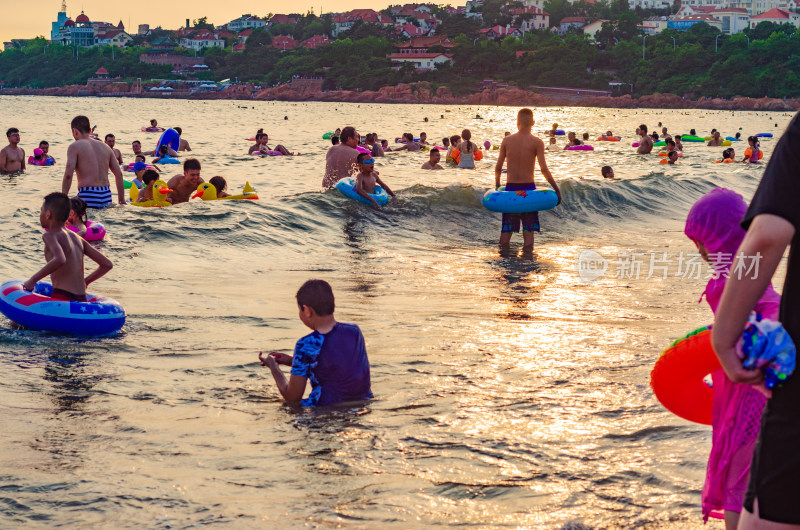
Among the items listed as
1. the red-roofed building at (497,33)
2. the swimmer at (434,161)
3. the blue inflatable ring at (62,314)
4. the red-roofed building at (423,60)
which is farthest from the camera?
the red-roofed building at (497,33)

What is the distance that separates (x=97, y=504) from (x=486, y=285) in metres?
5.09

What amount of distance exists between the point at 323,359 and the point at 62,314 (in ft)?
8.16

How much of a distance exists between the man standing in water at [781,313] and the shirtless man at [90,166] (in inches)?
329

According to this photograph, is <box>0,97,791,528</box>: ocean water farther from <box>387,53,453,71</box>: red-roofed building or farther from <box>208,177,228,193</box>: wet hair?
<box>387,53,453,71</box>: red-roofed building

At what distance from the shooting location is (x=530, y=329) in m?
6.11

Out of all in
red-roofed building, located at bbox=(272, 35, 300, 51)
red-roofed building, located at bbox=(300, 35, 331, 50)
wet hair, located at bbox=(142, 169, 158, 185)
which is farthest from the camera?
red-roofed building, located at bbox=(272, 35, 300, 51)

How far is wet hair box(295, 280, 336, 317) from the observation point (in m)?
4.20

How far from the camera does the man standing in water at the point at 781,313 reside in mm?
1646

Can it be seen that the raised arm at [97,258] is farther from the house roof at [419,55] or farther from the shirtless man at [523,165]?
the house roof at [419,55]

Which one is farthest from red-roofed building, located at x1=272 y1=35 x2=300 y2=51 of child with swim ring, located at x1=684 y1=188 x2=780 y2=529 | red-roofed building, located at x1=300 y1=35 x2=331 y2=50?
child with swim ring, located at x1=684 y1=188 x2=780 y2=529

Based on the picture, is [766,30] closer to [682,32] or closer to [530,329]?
[682,32]

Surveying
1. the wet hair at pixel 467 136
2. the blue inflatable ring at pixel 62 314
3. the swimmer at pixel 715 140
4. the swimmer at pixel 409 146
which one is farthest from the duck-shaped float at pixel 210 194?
the swimmer at pixel 715 140

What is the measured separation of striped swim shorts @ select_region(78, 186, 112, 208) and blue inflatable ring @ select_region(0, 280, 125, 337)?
433 cm

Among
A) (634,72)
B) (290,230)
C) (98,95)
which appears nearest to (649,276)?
(290,230)
